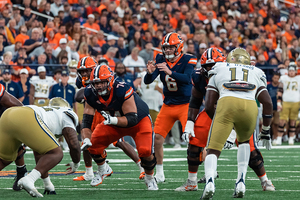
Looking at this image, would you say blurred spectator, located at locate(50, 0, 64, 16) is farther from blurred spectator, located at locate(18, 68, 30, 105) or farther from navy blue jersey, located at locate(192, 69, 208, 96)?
navy blue jersey, located at locate(192, 69, 208, 96)

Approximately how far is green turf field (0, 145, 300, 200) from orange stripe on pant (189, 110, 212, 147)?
1.84 feet

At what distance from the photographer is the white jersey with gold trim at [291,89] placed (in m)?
13.1

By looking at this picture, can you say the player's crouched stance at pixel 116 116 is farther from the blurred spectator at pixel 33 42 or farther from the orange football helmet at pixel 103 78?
the blurred spectator at pixel 33 42

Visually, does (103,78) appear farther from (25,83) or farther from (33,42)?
(33,42)

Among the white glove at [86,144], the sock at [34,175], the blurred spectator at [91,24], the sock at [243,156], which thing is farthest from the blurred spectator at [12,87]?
the sock at [243,156]

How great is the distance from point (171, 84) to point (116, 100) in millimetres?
1407

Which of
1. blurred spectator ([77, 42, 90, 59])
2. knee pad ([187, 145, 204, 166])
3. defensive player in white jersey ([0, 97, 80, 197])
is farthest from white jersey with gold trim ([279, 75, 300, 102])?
defensive player in white jersey ([0, 97, 80, 197])

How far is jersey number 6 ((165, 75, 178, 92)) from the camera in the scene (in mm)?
6907

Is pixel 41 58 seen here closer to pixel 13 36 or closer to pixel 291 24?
pixel 13 36

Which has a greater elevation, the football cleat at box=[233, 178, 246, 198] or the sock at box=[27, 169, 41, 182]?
the sock at box=[27, 169, 41, 182]

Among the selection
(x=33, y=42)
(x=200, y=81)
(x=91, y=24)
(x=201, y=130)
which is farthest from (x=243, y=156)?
(x=91, y=24)

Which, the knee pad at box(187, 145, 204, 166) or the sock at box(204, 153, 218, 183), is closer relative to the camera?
the sock at box(204, 153, 218, 183)

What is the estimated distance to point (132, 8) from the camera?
1606cm

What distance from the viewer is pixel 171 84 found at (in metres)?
6.95
